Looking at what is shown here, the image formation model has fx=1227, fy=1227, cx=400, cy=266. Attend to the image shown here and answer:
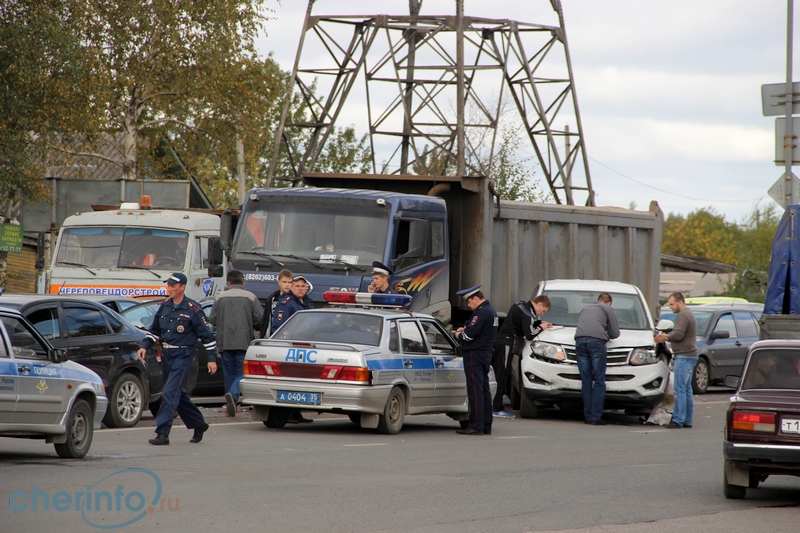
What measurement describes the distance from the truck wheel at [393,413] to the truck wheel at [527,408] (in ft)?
10.9

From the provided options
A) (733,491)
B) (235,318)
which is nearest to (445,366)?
(235,318)

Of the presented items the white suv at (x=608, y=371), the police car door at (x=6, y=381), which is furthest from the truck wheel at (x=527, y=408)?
the police car door at (x=6, y=381)

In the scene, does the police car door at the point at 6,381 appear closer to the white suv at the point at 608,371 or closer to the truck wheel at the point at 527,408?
the white suv at the point at 608,371

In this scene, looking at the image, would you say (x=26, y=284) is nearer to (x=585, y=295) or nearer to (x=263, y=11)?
(x=263, y=11)

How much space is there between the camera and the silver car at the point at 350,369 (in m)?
13.7

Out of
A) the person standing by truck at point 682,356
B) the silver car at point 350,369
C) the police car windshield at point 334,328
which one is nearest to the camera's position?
the silver car at point 350,369

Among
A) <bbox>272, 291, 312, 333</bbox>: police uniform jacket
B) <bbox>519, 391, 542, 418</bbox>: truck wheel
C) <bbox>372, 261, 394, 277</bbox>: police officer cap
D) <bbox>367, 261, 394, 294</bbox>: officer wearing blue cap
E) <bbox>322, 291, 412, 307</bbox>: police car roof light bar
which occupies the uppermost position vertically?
<bbox>372, 261, 394, 277</bbox>: police officer cap

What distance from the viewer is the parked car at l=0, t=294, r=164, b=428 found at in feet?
44.5

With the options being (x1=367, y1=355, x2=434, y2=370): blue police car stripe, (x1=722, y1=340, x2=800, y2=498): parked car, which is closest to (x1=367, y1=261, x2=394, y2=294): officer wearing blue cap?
(x1=367, y1=355, x2=434, y2=370): blue police car stripe

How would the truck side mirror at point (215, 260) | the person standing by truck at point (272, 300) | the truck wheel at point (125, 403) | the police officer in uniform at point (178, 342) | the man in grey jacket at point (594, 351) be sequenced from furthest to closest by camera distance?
1. the truck side mirror at point (215, 260)
2. the man in grey jacket at point (594, 351)
3. the person standing by truck at point (272, 300)
4. the truck wheel at point (125, 403)
5. the police officer in uniform at point (178, 342)

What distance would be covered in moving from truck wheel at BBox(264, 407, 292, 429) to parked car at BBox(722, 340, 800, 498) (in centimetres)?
632

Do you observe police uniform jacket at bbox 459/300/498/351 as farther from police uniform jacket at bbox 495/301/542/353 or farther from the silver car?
police uniform jacket at bbox 495/301/542/353

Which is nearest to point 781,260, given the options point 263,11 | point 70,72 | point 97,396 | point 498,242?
point 498,242

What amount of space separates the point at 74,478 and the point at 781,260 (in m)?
10.3
